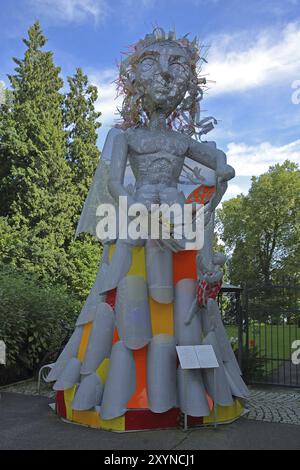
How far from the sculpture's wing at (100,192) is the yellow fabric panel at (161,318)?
119 cm

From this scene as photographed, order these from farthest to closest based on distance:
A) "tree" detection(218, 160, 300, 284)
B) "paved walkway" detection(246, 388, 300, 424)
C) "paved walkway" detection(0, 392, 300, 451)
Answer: "tree" detection(218, 160, 300, 284), "paved walkway" detection(246, 388, 300, 424), "paved walkway" detection(0, 392, 300, 451)

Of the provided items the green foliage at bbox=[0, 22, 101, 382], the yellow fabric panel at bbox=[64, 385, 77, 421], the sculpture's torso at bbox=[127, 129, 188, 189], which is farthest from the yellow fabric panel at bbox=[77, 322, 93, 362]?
the green foliage at bbox=[0, 22, 101, 382]

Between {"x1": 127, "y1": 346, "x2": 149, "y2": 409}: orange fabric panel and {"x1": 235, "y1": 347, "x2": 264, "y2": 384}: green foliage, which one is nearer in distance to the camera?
{"x1": 127, "y1": 346, "x2": 149, "y2": 409}: orange fabric panel

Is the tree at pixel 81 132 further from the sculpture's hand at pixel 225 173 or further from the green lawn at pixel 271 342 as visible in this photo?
the sculpture's hand at pixel 225 173

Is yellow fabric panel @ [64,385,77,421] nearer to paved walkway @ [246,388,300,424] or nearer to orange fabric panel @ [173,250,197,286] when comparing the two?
orange fabric panel @ [173,250,197,286]

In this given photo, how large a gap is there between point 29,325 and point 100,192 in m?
3.82

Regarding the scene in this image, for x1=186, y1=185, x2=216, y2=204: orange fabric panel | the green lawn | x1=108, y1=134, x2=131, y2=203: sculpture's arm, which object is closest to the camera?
x1=108, y1=134, x2=131, y2=203: sculpture's arm

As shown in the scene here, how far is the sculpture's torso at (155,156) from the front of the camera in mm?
4867

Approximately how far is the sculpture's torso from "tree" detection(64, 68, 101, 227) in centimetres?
1685

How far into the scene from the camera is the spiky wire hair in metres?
5.18

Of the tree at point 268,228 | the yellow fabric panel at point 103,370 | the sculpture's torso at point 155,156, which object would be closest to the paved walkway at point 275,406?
the yellow fabric panel at point 103,370

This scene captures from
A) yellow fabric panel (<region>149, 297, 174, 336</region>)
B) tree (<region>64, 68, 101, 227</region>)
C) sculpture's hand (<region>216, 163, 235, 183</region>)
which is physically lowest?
yellow fabric panel (<region>149, 297, 174, 336</region>)
